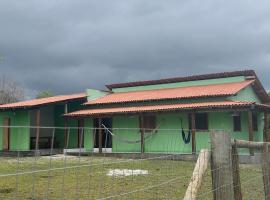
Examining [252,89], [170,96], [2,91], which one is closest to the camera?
[170,96]

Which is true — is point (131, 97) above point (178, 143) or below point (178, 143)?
above

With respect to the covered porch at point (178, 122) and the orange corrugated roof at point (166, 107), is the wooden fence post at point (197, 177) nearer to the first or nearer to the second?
the orange corrugated roof at point (166, 107)

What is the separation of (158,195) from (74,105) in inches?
768

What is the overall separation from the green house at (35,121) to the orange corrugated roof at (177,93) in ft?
6.27

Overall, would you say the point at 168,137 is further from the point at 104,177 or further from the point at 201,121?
the point at 104,177

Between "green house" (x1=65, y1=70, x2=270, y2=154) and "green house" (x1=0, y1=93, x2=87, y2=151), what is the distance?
3.70 feet

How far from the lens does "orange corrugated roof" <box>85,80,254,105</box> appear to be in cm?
2244

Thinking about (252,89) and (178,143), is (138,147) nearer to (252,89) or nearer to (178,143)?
(178,143)

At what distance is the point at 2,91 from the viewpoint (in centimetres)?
5147

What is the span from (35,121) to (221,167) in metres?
22.3

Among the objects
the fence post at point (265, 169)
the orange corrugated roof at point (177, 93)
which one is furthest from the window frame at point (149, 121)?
the fence post at point (265, 169)

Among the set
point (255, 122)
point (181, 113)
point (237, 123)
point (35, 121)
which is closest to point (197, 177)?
point (181, 113)

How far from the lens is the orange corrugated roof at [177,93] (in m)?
22.4

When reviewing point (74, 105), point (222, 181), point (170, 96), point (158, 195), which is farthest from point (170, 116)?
point (222, 181)
